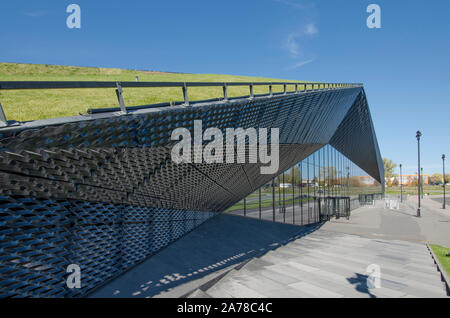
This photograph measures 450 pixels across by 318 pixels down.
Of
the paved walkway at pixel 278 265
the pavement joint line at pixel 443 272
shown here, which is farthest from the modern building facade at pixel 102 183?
the pavement joint line at pixel 443 272

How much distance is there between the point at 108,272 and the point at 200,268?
3658 millimetres

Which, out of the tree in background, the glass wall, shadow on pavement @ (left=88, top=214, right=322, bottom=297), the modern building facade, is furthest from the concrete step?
the tree in background

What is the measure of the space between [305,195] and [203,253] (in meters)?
12.3

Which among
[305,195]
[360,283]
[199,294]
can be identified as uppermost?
[305,195]

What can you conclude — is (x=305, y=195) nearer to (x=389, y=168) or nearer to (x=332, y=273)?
(x=332, y=273)

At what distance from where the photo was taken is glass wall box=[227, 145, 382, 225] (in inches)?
728

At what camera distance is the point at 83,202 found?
5902 mm

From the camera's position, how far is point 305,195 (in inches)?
842

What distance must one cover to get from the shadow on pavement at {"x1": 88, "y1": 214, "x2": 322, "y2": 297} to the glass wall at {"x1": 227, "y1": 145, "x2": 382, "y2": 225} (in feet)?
2.56

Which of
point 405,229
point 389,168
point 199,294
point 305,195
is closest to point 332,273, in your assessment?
point 199,294

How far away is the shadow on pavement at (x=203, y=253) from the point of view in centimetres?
789

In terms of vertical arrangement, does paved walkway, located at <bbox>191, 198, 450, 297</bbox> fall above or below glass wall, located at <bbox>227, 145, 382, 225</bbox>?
below

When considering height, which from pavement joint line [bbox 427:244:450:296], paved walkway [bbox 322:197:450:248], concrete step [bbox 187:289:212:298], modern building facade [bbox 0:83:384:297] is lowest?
paved walkway [bbox 322:197:450:248]

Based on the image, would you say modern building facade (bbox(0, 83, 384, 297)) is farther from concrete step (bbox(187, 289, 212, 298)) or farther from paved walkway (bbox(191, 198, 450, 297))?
paved walkway (bbox(191, 198, 450, 297))
